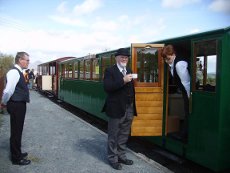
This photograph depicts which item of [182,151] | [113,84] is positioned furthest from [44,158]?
[182,151]

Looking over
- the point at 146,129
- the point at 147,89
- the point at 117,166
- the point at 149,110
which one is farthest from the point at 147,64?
the point at 117,166

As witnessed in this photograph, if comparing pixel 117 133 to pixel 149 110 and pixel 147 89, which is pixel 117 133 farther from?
pixel 147 89

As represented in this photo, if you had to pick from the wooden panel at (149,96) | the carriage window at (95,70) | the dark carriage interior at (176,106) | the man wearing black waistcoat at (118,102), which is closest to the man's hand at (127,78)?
the man wearing black waistcoat at (118,102)

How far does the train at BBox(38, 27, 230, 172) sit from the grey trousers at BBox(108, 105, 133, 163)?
36.4 inches

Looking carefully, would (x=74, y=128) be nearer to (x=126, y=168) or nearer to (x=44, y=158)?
(x=44, y=158)

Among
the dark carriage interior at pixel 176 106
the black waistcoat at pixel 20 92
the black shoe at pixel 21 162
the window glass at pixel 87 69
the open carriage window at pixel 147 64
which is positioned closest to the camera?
the black waistcoat at pixel 20 92

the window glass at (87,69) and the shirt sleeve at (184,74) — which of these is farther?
the window glass at (87,69)

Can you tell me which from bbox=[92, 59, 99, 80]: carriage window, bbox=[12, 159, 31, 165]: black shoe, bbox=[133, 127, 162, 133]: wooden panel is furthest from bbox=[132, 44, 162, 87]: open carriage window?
bbox=[92, 59, 99, 80]: carriage window

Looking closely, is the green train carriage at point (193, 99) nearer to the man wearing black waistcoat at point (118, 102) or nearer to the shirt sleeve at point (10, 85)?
the man wearing black waistcoat at point (118, 102)

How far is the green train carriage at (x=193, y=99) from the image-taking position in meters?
5.14

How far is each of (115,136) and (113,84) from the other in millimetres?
966

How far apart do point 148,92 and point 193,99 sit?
1.22 metres

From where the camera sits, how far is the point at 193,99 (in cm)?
573

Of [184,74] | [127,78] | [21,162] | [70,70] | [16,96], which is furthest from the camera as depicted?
[70,70]
